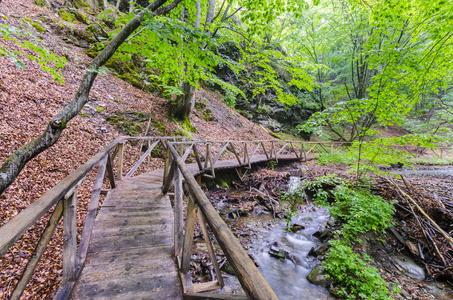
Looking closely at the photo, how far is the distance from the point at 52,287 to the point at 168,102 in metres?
7.91

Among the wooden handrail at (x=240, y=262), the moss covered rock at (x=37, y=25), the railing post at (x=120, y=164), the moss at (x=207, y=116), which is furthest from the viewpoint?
the moss at (x=207, y=116)

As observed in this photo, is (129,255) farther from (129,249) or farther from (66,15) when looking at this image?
(66,15)

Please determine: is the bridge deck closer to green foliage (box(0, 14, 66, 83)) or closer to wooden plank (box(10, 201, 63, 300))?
wooden plank (box(10, 201, 63, 300))

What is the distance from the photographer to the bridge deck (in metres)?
1.81

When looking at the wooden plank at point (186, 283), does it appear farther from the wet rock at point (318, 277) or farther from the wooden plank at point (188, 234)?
the wet rock at point (318, 277)

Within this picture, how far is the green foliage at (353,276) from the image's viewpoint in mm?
2904

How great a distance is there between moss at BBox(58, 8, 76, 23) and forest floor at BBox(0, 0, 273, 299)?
13.0 inches

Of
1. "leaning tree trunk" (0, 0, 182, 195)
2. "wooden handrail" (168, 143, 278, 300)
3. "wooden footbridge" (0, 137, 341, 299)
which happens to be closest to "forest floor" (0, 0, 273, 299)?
"wooden footbridge" (0, 137, 341, 299)

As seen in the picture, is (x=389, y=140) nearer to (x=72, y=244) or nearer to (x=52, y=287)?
(x=72, y=244)

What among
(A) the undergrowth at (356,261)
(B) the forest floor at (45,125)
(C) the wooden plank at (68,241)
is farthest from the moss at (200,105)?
(C) the wooden plank at (68,241)

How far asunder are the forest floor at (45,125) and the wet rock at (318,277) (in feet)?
13.7

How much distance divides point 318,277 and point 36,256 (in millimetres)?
4332

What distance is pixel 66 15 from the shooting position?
32.3 ft

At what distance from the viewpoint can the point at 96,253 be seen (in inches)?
88.4
